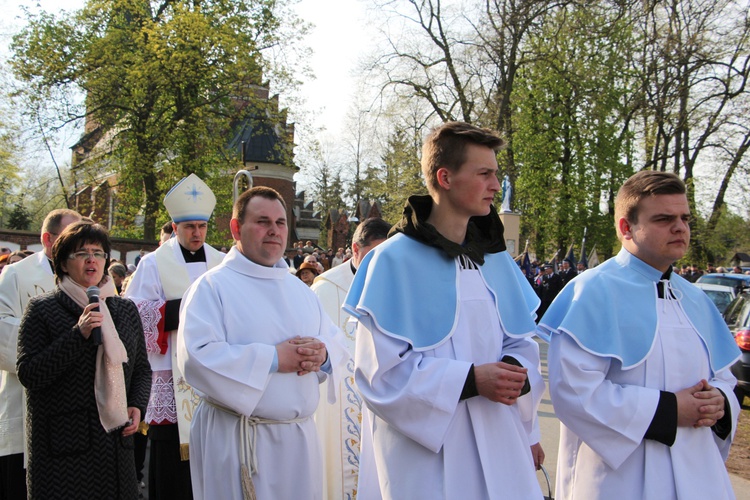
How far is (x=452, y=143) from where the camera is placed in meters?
3.04

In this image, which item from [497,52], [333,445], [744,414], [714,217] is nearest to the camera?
[333,445]

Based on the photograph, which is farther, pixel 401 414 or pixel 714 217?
pixel 714 217

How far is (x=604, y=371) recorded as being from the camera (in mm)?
3215

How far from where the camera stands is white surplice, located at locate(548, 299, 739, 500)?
10.0 feet

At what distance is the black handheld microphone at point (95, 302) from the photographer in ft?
12.1

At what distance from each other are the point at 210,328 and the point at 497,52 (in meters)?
26.4

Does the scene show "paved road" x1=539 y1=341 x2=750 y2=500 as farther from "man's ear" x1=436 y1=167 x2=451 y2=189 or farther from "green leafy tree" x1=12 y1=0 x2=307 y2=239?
"green leafy tree" x1=12 y1=0 x2=307 y2=239

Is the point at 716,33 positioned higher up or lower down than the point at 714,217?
higher up

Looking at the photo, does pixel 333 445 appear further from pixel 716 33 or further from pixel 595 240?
pixel 595 240

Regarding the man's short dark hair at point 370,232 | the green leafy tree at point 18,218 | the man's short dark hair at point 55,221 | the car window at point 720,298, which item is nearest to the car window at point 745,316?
the car window at point 720,298

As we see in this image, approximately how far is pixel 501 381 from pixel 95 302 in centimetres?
221

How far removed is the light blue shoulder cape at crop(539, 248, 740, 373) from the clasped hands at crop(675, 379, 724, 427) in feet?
0.71

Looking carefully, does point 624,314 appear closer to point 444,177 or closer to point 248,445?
point 444,177

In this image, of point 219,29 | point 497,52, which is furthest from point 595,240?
point 219,29
